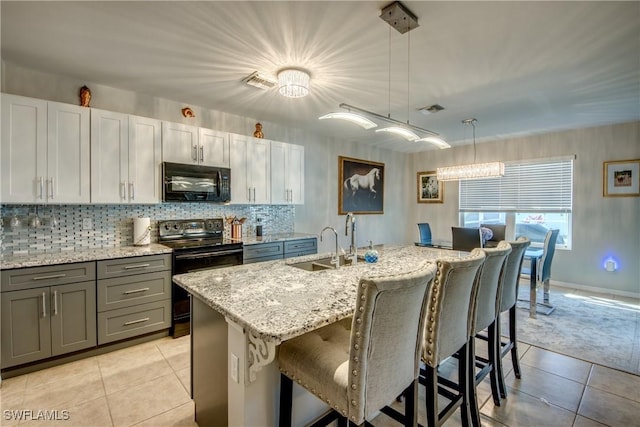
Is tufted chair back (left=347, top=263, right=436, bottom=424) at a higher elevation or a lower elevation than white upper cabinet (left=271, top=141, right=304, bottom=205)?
lower

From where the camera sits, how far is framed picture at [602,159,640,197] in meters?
4.30

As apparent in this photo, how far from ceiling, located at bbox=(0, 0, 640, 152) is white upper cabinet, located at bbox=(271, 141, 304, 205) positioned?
0.69m

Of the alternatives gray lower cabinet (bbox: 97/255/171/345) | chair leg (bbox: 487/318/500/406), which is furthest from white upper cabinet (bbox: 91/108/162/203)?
Result: chair leg (bbox: 487/318/500/406)

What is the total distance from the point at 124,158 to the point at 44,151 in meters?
0.58

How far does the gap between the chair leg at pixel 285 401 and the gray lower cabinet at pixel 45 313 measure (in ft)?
7.06

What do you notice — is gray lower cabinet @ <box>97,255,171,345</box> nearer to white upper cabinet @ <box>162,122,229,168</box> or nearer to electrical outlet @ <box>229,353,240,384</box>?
white upper cabinet @ <box>162,122,229,168</box>

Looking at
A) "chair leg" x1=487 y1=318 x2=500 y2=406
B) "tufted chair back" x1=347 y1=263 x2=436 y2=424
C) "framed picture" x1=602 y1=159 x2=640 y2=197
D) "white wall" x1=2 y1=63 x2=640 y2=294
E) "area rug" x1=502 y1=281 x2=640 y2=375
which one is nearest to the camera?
"tufted chair back" x1=347 y1=263 x2=436 y2=424

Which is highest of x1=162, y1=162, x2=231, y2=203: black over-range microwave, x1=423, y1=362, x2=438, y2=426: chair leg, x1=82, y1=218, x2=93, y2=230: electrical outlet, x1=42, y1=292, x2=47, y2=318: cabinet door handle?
x1=162, y1=162, x2=231, y2=203: black over-range microwave

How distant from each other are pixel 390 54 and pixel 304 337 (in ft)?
7.23

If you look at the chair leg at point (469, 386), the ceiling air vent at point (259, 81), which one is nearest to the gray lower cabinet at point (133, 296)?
the ceiling air vent at point (259, 81)

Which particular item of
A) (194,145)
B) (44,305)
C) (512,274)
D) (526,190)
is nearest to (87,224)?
(44,305)

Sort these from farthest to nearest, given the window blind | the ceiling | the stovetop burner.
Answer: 1. the window blind
2. the stovetop burner
3. the ceiling

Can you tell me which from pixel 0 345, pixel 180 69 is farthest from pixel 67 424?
pixel 180 69

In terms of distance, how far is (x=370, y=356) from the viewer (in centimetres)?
116
